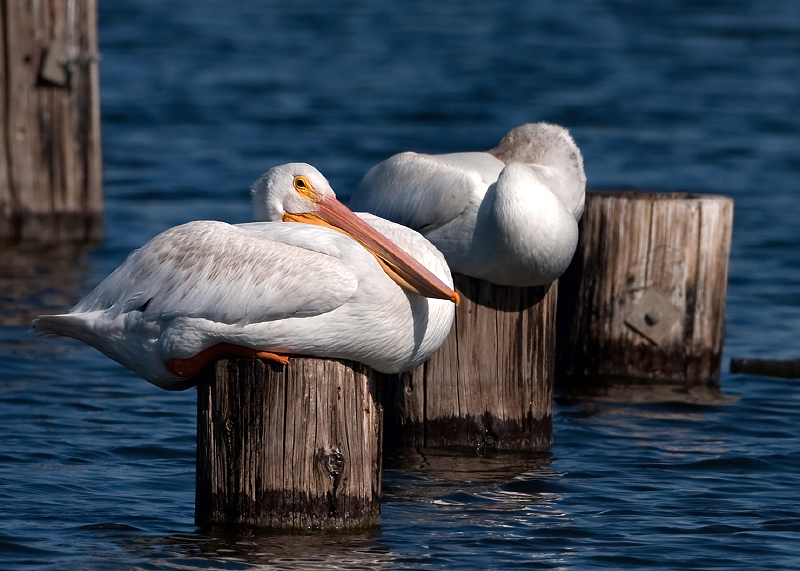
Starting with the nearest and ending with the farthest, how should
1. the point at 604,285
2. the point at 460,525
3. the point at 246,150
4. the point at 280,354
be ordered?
the point at 280,354 → the point at 460,525 → the point at 604,285 → the point at 246,150

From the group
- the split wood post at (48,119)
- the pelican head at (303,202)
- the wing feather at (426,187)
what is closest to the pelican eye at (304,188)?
the pelican head at (303,202)

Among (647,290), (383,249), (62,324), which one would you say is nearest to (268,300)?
(383,249)

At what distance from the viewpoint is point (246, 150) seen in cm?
1342

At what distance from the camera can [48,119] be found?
8.59m

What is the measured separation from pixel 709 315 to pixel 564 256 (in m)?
1.64

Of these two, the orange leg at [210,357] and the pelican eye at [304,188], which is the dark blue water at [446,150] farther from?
the pelican eye at [304,188]

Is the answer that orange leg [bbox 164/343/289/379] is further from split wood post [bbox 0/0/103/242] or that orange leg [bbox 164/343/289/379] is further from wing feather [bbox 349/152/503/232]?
split wood post [bbox 0/0/103/242]

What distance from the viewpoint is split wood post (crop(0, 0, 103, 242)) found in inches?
330

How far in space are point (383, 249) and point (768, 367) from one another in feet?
11.2

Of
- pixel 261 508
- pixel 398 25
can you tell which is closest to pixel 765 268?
pixel 261 508

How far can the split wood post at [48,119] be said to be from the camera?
330 inches

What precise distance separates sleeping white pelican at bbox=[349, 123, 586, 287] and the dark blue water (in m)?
0.84

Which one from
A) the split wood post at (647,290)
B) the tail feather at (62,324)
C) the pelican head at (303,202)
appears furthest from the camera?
the split wood post at (647,290)

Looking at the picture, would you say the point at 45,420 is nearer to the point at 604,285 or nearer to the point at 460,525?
the point at 460,525
